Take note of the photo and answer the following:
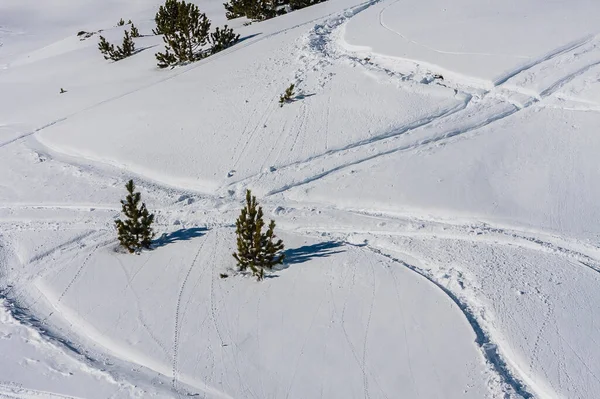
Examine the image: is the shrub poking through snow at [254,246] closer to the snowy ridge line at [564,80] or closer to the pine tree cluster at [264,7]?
the snowy ridge line at [564,80]

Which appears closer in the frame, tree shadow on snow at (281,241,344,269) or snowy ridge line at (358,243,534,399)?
snowy ridge line at (358,243,534,399)

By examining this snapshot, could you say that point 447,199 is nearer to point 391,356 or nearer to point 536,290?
point 536,290

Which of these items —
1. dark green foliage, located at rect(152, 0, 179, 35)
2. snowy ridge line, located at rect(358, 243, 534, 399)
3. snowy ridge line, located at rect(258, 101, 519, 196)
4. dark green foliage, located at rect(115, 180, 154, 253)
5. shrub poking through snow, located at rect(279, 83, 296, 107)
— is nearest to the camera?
snowy ridge line, located at rect(358, 243, 534, 399)

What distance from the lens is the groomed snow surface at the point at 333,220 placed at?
5.47m

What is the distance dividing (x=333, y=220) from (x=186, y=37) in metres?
8.52

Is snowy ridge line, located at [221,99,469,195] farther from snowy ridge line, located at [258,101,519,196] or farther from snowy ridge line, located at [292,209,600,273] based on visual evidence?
snowy ridge line, located at [292,209,600,273]

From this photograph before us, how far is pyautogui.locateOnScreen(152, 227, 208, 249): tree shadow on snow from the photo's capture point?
7391 millimetres

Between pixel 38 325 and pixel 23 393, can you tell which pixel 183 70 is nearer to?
pixel 38 325

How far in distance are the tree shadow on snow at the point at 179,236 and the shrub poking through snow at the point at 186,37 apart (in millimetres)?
7508

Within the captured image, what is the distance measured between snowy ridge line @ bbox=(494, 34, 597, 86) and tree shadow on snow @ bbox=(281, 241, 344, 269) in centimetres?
491

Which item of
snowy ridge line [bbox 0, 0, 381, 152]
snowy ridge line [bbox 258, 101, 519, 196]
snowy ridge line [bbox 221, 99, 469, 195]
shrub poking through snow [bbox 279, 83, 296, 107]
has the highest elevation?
snowy ridge line [bbox 0, 0, 381, 152]

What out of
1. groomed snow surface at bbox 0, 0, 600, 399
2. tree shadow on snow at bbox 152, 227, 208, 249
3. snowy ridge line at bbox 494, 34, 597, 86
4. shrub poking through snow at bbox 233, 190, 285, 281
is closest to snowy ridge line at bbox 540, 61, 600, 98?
groomed snow surface at bbox 0, 0, 600, 399

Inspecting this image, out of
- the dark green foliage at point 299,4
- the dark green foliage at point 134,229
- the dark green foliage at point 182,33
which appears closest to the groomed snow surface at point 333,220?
the dark green foliage at point 134,229

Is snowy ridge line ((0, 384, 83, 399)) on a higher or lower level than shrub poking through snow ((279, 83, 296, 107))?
lower
